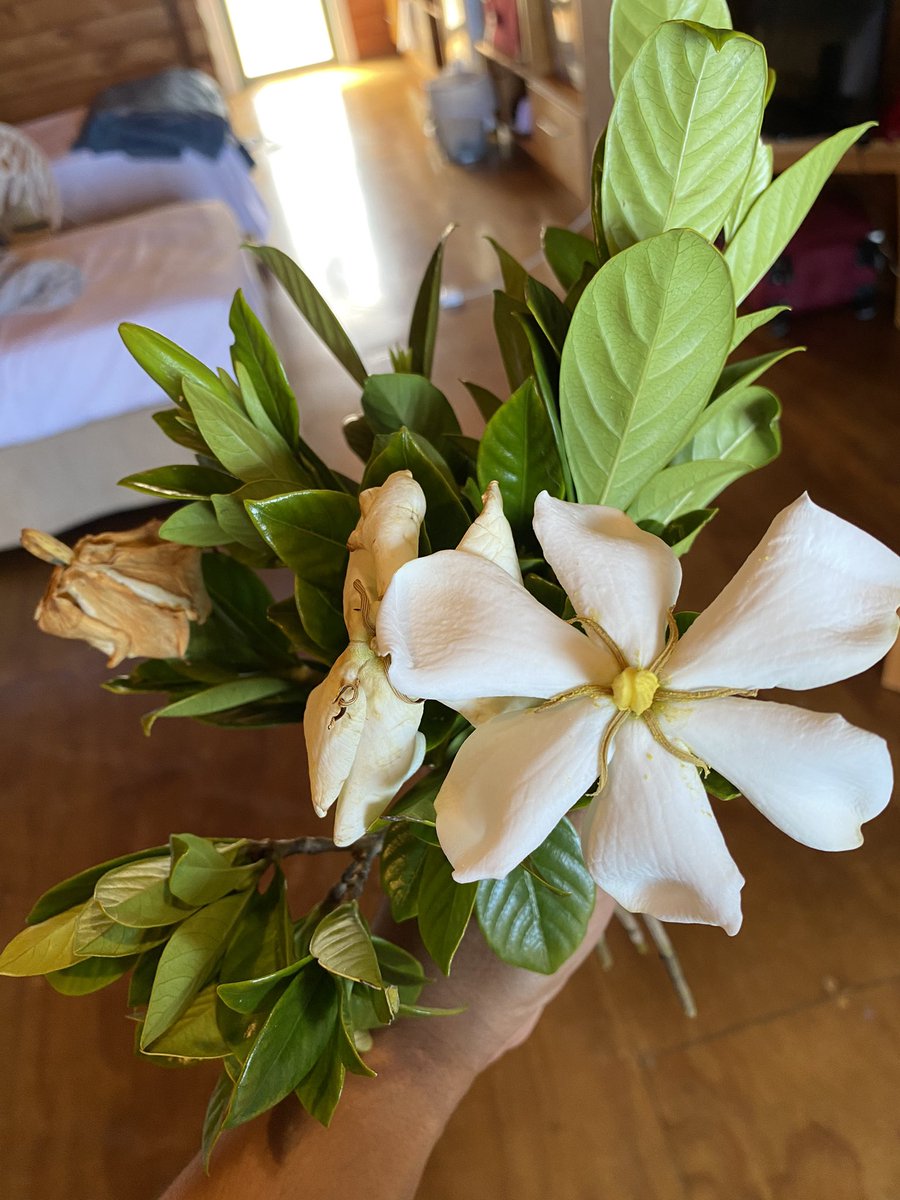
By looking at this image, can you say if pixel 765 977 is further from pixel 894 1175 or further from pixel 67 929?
pixel 67 929

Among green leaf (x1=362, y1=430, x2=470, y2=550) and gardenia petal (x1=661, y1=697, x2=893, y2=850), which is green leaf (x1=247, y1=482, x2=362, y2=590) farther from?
gardenia petal (x1=661, y1=697, x2=893, y2=850)

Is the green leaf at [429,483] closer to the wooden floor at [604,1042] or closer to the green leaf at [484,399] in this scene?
the green leaf at [484,399]

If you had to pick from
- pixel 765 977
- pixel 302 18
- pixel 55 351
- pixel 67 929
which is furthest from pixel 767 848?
pixel 302 18

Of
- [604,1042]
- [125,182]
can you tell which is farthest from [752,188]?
[125,182]

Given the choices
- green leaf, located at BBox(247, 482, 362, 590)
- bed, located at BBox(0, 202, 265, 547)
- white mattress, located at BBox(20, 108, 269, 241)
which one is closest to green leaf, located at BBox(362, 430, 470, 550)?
green leaf, located at BBox(247, 482, 362, 590)

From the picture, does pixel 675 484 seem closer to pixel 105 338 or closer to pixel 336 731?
pixel 336 731
